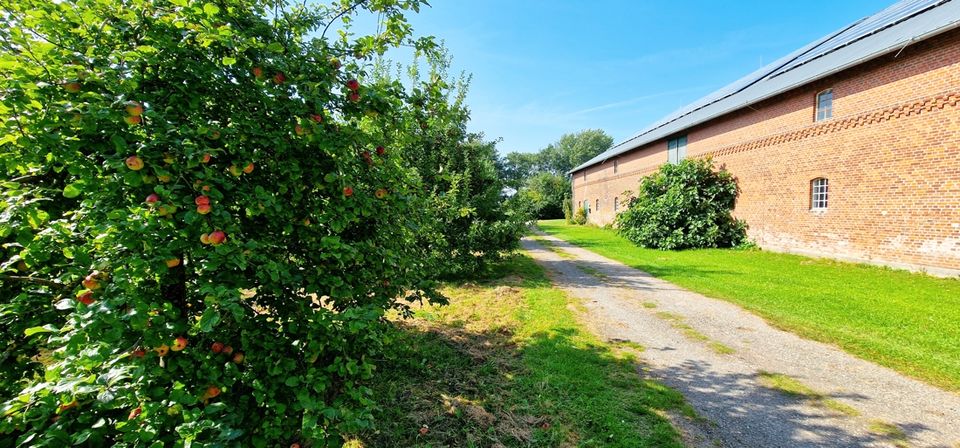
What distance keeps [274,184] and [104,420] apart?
45.4 inches

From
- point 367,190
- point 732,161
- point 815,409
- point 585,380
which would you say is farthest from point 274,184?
point 732,161

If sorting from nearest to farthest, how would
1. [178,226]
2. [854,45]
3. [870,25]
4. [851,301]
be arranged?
1. [178,226]
2. [851,301]
3. [854,45]
4. [870,25]

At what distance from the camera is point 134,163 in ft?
4.60

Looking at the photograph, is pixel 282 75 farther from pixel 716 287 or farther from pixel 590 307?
pixel 716 287

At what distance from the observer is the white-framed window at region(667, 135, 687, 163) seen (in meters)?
18.8

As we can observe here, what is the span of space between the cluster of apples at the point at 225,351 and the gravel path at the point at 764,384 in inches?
132

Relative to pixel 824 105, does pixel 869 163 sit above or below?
below

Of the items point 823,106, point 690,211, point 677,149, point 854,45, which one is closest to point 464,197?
point 690,211

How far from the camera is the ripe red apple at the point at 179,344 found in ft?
4.84

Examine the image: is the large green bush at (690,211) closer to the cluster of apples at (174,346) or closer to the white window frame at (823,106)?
the white window frame at (823,106)

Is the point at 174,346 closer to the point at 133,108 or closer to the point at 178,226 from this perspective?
the point at 178,226

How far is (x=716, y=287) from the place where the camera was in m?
8.22

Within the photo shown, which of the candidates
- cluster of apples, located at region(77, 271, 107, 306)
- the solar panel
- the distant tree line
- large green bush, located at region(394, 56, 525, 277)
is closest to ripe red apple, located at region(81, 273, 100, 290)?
cluster of apples, located at region(77, 271, 107, 306)

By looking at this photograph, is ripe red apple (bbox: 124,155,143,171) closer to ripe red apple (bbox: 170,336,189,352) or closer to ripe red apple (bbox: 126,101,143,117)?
ripe red apple (bbox: 126,101,143,117)
